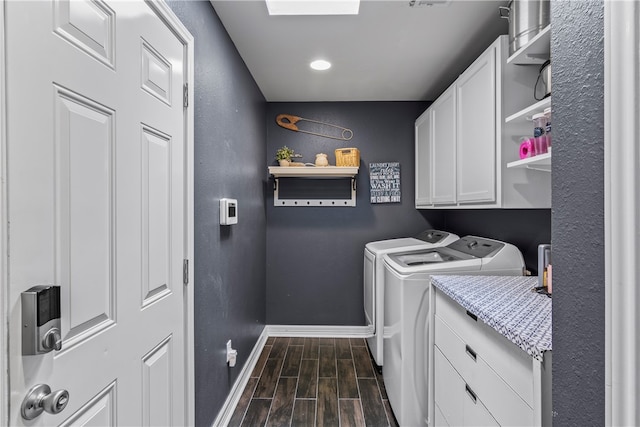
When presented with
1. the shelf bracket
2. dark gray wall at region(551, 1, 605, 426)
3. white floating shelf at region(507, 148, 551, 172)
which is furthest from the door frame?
the shelf bracket

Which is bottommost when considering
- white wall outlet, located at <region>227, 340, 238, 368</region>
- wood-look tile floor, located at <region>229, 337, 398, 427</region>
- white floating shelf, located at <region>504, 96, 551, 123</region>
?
wood-look tile floor, located at <region>229, 337, 398, 427</region>

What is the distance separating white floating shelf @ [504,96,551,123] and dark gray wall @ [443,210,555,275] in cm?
62

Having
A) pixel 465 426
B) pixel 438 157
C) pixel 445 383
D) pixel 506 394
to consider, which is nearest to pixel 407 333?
pixel 445 383

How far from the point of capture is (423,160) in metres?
2.94

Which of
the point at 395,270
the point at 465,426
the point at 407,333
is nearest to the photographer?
the point at 465,426

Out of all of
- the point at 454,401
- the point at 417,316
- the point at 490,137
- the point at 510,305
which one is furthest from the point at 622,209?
the point at 417,316

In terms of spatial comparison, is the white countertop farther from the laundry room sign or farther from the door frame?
the laundry room sign

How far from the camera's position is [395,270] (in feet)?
6.68

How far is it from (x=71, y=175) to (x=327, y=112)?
2.80m

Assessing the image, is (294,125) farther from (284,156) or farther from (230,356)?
(230,356)

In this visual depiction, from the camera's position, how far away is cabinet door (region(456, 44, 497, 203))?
1.71 m

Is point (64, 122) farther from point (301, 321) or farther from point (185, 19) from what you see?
point (301, 321)

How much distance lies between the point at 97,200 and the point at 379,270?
1.95 meters

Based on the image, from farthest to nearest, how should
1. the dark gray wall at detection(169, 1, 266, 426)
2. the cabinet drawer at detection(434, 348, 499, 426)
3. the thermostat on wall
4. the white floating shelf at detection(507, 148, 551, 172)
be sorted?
the thermostat on wall
the dark gray wall at detection(169, 1, 266, 426)
the white floating shelf at detection(507, 148, 551, 172)
the cabinet drawer at detection(434, 348, 499, 426)
